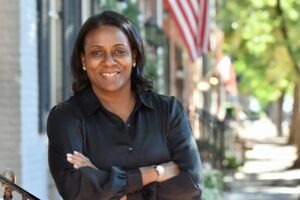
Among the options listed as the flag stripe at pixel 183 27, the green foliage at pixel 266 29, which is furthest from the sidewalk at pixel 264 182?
the flag stripe at pixel 183 27

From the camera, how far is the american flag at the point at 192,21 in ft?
30.0

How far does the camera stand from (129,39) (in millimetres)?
2705

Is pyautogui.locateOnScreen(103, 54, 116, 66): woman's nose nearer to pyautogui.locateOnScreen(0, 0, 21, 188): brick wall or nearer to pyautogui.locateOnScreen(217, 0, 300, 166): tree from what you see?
pyautogui.locateOnScreen(0, 0, 21, 188): brick wall

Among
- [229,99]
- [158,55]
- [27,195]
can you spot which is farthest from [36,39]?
[229,99]

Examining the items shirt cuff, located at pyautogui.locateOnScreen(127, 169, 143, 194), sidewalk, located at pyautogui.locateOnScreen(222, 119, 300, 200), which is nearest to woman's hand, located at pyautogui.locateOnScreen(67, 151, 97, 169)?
shirt cuff, located at pyautogui.locateOnScreen(127, 169, 143, 194)

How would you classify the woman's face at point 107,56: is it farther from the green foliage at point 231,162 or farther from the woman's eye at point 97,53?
the green foliage at point 231,162

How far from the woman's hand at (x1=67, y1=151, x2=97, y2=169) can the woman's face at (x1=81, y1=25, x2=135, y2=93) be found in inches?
10.9

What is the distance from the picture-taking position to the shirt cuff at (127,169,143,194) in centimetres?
258

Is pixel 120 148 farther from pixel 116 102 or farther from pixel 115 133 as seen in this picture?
pixel 116 102

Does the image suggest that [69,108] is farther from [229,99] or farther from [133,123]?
[229,99]

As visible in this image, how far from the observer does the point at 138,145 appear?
2.64 metres

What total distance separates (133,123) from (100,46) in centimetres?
30

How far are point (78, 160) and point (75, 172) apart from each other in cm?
5

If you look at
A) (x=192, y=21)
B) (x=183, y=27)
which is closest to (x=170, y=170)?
(x=183, y=27)
